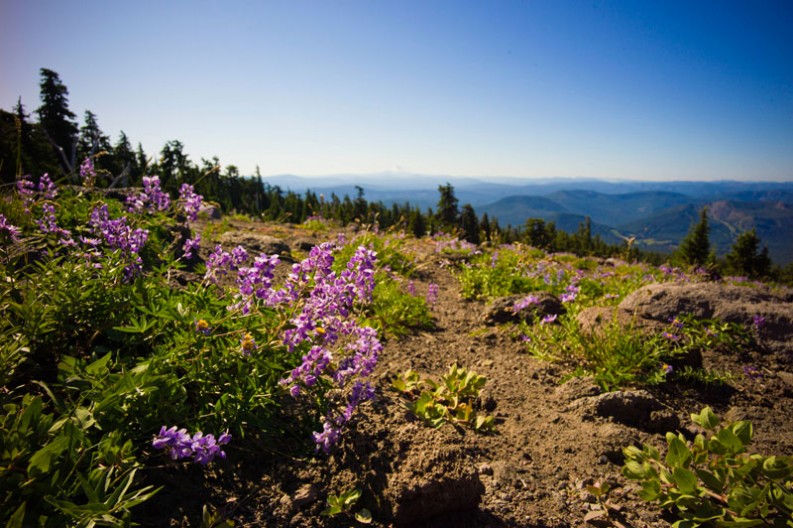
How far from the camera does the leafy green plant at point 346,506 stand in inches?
84.5

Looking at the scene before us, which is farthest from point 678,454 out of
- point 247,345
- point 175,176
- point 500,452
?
point 175,176

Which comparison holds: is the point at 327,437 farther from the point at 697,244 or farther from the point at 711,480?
the point at 697,244

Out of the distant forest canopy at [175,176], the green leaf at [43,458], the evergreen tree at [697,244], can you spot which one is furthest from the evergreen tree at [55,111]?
the evergreen tree at [697,244]

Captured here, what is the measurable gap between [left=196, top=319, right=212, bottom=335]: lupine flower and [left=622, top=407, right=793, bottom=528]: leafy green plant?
3064 millimetres

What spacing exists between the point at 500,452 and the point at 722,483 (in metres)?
1.48

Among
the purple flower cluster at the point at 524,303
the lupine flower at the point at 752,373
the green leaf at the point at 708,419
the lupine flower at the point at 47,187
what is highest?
the lupine flower at the point at 47,187

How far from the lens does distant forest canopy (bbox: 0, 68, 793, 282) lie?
948 cm

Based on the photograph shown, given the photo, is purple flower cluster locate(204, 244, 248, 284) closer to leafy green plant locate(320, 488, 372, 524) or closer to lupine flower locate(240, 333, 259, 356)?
lupine flower locate(240, 333, 259, 356)

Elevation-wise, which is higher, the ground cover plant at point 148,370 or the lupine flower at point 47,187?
the lupine flower at point 47,187

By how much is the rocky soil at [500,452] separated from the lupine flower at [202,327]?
2.88 ft

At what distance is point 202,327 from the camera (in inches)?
88.1

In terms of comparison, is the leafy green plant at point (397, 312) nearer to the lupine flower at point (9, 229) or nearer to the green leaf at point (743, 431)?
the green leaf at point (743, 431)

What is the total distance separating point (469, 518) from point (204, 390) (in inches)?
75.6

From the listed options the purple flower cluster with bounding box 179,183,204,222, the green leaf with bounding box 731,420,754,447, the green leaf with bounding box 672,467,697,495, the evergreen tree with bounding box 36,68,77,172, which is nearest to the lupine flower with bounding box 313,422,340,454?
the green leaf with bounding box 672,467,697,495
